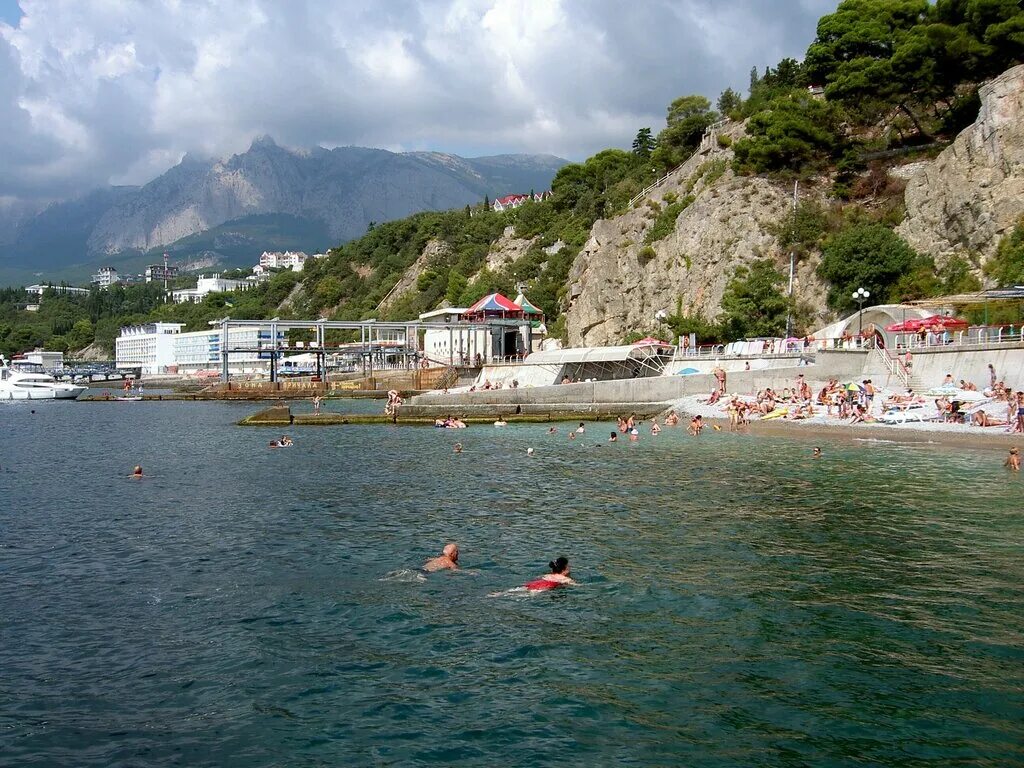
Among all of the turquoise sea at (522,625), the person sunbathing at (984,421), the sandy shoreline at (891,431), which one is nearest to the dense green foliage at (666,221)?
the sandy shoreline at (891,431)

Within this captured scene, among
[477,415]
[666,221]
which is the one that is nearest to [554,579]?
[477,415]

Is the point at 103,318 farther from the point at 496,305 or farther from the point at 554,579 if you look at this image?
the point at 554,579

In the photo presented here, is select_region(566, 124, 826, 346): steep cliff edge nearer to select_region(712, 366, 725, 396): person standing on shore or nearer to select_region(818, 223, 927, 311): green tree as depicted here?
select_region(818, 223, 927, 311): green tree

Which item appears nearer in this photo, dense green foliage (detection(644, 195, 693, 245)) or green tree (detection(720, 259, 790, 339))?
green tree (detection(720, 259, 790, 339))

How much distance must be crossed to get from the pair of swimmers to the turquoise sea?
0.27 meters

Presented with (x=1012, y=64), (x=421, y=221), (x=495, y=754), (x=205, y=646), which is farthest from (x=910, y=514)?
(x=421, y=221)

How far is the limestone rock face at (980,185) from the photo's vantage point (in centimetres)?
4209

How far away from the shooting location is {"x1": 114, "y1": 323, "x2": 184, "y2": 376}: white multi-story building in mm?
153875

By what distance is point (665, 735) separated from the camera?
750cm

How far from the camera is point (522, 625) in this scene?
34.8 ft

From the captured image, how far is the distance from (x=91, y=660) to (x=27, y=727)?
1.72 m

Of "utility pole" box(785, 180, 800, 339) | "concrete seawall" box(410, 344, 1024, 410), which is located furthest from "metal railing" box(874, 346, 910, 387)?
"utility pole" box(785, 180, 800, 339)

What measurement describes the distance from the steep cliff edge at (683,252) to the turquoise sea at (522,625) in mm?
36489

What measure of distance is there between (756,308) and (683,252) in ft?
38.8
